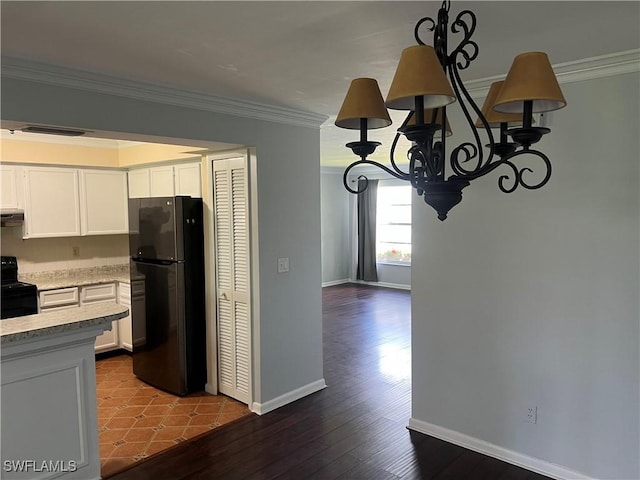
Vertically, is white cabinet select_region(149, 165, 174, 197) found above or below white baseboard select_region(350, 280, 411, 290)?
above

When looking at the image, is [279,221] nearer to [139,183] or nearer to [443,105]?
[139,183]

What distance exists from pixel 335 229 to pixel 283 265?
5.91 meters

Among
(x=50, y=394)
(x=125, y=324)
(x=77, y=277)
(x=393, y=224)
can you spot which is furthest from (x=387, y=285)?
(x=50, y=394)

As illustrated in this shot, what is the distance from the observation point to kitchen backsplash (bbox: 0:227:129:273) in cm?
476

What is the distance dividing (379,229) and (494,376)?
6583mm

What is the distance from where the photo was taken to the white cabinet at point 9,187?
4375 mm

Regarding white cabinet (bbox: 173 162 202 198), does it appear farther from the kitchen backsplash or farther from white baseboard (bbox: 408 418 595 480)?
white baseboard (bbox: 408 418 595 480)

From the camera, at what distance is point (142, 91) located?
2850 mm

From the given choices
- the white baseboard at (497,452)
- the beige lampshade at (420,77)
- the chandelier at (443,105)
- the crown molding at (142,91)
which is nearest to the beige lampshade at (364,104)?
the chandelier at (443,105)

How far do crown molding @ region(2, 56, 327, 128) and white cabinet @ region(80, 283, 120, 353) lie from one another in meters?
2.70

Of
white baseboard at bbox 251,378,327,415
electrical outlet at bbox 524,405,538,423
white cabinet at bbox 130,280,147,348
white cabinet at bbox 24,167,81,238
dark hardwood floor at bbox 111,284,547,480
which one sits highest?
white cabinet at bbox 24,167,81,238

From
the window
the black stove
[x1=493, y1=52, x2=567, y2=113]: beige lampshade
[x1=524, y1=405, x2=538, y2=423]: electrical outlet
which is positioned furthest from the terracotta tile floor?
the window

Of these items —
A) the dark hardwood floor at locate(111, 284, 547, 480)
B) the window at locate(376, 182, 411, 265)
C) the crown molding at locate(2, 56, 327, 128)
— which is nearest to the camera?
the crown molding at locate(2, 56, 327, 128)

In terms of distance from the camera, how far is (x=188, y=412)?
3.70 m
